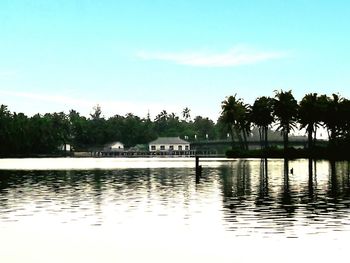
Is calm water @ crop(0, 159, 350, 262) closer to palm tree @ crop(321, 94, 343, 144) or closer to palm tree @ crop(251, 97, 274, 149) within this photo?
palm tree @ crop(321, 94, 343, 144)

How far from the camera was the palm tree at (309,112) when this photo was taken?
6727 inches

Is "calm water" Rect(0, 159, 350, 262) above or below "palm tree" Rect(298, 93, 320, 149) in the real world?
below

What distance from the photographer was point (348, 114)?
536 feet

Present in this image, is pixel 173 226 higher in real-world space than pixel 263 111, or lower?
lower

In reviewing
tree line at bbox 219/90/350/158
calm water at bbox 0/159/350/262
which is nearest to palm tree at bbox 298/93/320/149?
tree line at bbox 219/90/350/158

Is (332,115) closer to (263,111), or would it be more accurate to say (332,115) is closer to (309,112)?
(309,112)

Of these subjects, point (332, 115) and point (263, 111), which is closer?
point (332, 115)

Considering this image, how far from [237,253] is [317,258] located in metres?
3.22

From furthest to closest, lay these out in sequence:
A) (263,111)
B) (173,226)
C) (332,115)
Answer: (263,111) → (332,115) → (173,226)

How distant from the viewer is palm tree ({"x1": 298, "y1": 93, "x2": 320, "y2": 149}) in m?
171

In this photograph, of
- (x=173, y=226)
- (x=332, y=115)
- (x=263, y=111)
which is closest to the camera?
(x=173, y=226)

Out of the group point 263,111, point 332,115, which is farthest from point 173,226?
point 263,111

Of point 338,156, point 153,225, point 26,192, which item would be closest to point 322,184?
point 26,192

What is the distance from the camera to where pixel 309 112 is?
172000 millimetres
